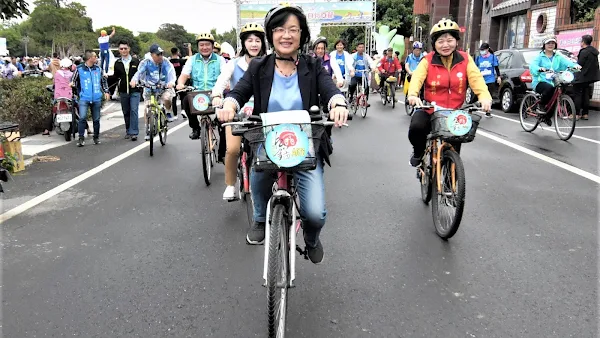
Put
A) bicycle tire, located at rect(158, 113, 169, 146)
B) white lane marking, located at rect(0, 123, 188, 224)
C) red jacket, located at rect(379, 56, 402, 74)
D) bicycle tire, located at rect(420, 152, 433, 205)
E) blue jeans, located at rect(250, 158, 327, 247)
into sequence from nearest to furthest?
blue jeans, located at rect(250, 158, 327, 247)
bicycle tire, located at rect(420, 152, 433, 205)
white lane marking, located at rect(0, 123, 188, 224)
bicycle tire, located at rect(158, 113, 169, 146)
red jacket, located at rect(379, 56, 402, 74)

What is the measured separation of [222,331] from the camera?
3.09 meters

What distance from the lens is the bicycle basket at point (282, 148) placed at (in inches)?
111

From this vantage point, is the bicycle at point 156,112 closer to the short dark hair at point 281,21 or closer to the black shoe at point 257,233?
the black shoe at point 257,233

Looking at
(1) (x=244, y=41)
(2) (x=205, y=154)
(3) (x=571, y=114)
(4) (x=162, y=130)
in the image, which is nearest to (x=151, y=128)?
(4) (x=162, y=130)

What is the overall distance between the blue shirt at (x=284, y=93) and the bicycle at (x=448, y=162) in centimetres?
172

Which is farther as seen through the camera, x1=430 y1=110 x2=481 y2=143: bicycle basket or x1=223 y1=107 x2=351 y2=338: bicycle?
x1=430 y1=110 x2=481 y2=143: bicycle basket

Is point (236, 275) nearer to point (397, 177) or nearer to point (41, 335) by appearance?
point (41, 335)

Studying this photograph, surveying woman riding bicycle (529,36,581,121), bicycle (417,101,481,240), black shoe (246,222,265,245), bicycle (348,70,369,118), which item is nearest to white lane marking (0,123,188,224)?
black shoe (246,222,265,245)

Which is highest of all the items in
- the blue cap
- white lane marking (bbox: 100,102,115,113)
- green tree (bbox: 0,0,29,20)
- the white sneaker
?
green tree (bbox: 0,0,29,20)

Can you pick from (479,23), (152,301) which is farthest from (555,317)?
(479,23)

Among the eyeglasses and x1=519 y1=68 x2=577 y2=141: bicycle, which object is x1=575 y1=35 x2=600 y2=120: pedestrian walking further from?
the eyeglasses

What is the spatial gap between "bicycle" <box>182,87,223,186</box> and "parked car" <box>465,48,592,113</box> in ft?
30.7

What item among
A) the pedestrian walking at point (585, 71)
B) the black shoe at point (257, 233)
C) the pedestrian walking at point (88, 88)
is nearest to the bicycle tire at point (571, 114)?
the pedestrian walking at point (585, 71)

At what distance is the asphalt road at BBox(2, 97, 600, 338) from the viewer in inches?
126
